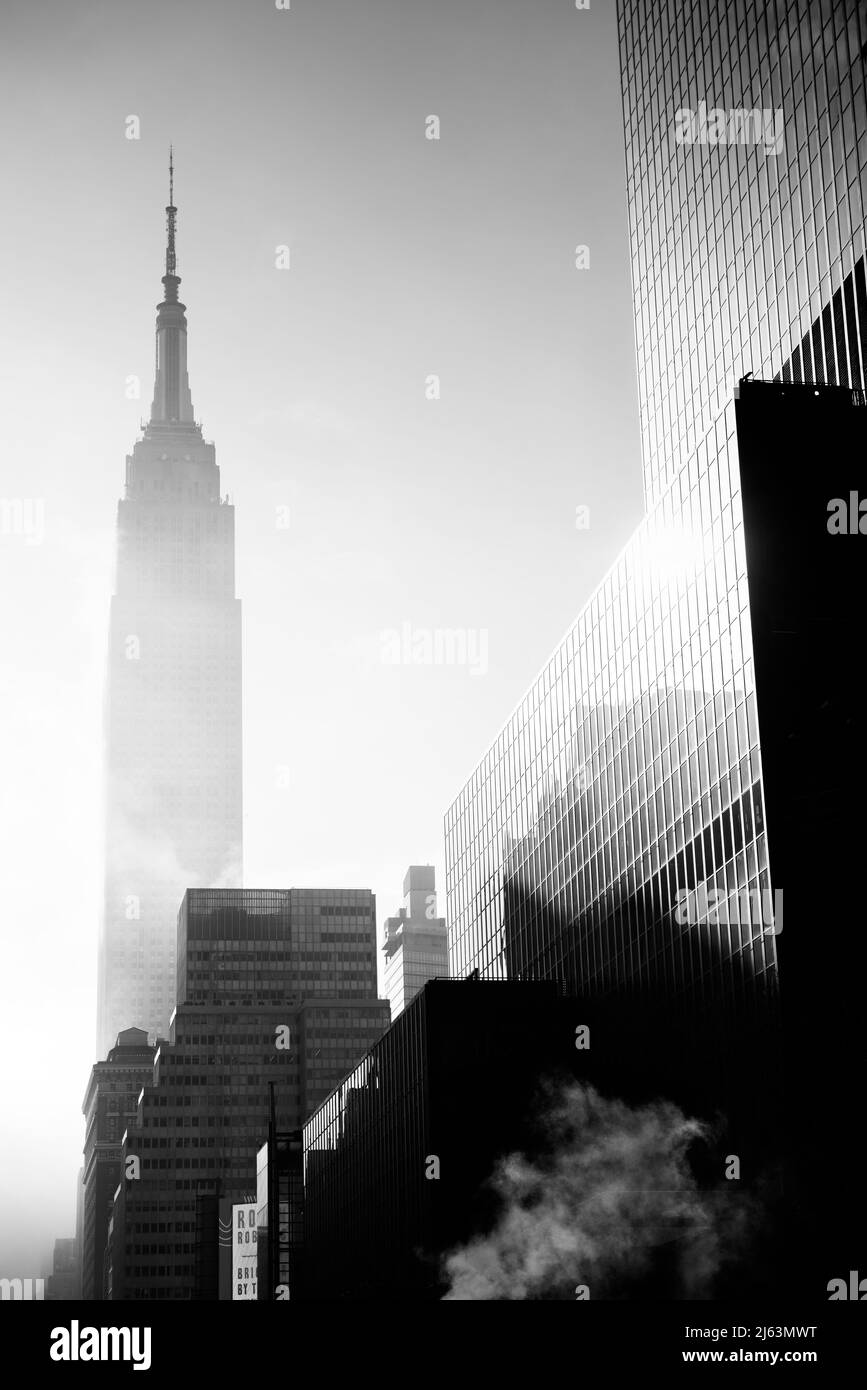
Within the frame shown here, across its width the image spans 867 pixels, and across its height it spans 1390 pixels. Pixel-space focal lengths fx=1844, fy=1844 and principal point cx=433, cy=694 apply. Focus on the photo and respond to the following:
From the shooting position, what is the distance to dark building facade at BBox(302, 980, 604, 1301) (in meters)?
102

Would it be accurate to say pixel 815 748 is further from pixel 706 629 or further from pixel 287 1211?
pixel 287 1211

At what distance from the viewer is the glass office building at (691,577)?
8488 centimetres

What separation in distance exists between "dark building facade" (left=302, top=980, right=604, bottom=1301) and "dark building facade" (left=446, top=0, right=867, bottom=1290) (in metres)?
5.09

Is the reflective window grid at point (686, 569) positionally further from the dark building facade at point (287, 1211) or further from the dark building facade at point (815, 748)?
the dark building facade at point (287, 1211)

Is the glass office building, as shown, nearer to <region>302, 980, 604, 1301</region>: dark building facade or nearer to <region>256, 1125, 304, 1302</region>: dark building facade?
<region>302, 980, 604, 1301</region>: dark building facade

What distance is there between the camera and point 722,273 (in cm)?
11188

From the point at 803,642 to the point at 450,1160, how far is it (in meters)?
38.7

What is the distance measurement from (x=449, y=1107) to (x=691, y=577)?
113ft

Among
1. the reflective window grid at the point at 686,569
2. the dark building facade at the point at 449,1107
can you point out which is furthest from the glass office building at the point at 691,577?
the dark building facade at the point at 449,1107

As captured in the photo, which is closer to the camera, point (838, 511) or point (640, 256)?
point (838, 511)

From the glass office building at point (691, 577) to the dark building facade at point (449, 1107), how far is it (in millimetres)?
4746
